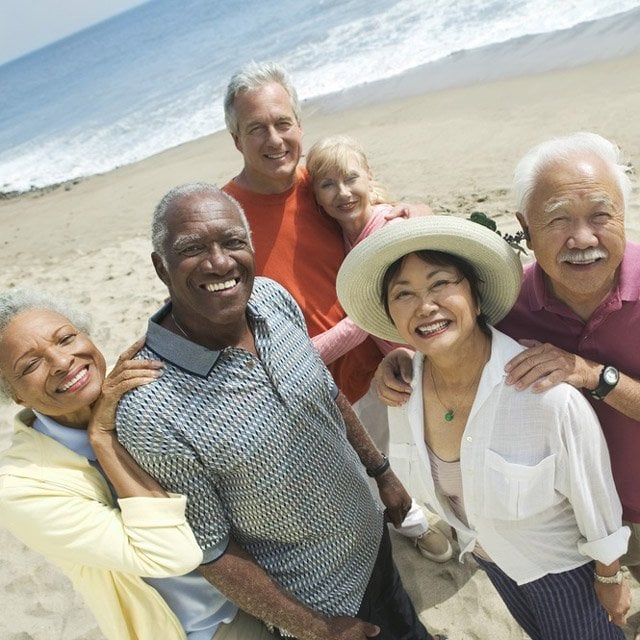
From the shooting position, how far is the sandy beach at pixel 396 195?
137 inches

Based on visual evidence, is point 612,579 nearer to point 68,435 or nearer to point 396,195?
point 68,435

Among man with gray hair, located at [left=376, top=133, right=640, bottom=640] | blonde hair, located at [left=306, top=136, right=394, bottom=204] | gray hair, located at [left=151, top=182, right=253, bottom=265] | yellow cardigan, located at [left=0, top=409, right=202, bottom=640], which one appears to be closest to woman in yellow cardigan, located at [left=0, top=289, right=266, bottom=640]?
yellow cardigan, located at [left=0, top=409, right=202, bottom=640]

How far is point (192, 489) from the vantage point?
184 centimetres

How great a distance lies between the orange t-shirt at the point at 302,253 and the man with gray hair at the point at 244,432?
0.62 m

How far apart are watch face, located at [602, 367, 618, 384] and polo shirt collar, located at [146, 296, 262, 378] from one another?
1.19 meters

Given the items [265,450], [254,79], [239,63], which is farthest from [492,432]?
[239,63]

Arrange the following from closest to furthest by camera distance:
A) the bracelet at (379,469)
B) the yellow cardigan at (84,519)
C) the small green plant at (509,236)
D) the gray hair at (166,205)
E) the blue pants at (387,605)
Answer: the yellow cardigan at (84,519)
the gray hair at (166,205)
the small green plant at (509,236)
the blue pants at (387,605)
the bracelet at (379,469)

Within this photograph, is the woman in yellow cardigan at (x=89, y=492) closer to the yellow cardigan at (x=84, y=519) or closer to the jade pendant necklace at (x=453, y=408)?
the yellow cardigan at (x=84, y=519)

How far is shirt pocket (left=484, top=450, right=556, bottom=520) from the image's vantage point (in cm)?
185

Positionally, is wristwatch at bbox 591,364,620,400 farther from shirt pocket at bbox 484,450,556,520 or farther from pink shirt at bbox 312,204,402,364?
pink shirt at bbox 312,204,402,364

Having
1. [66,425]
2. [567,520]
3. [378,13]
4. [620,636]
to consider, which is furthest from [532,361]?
[378,13]

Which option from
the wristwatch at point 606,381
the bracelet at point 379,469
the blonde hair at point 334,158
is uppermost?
the blonde hair at point 334,158

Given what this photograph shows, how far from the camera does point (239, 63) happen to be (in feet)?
81.1

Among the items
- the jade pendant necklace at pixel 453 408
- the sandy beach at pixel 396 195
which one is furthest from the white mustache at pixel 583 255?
the sandy beach at pixel 396 195
